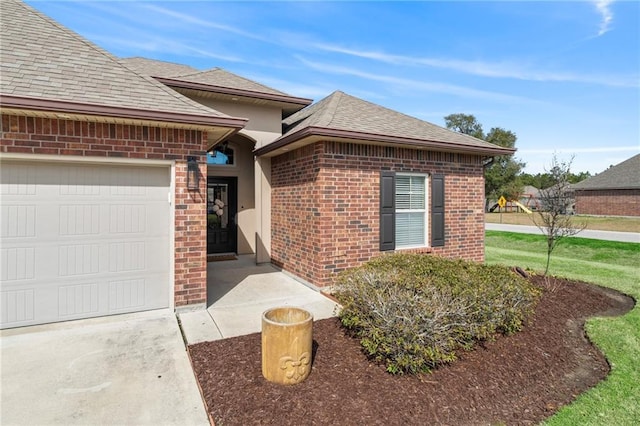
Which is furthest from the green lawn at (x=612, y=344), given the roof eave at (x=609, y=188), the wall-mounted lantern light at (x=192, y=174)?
the roof eave at (x=609, y=188)

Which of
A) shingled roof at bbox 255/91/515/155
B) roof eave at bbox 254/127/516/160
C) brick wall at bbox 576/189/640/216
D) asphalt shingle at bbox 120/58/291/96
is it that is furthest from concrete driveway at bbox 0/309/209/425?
brick wall at bbox 576/189/640/216

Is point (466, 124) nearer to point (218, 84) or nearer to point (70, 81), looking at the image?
point (218, 84)

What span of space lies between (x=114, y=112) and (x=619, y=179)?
128ft

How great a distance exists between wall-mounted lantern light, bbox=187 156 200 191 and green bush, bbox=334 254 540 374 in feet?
8.97

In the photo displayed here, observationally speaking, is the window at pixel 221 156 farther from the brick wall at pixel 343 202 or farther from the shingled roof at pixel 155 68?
the brick wall at pixel 343 202

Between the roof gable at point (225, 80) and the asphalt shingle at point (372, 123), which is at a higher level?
the roof gable at point (225, 80)

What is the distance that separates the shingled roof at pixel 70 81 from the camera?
13.6 feet

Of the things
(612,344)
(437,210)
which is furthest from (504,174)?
(612,344)

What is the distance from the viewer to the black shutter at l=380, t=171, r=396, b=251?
7.02 metres

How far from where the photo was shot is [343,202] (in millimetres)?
6609

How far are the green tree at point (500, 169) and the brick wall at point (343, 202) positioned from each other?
40960 mm

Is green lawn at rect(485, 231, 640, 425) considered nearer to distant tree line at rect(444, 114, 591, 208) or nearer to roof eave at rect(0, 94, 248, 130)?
roof eave at rect(0, 94, 248, 130)

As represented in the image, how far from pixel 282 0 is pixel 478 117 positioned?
49.2 metres

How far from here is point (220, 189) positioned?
10.2 meters
